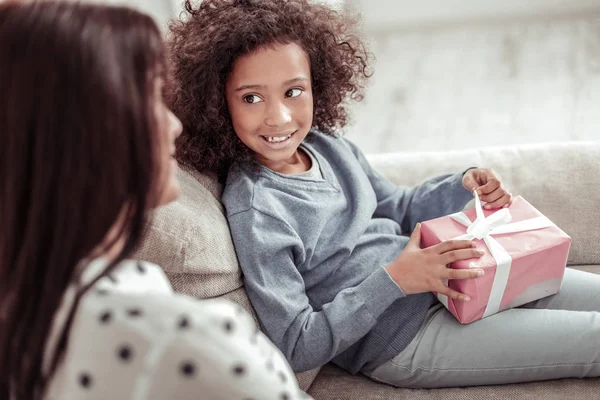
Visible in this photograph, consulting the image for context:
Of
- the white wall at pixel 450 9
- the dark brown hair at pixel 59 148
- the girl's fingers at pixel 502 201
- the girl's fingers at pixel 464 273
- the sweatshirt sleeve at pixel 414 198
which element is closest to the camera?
the dark brown hair at pixel 59 148

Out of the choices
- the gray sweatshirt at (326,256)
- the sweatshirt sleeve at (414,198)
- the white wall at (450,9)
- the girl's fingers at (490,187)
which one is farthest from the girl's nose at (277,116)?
the white wall at (450,9)

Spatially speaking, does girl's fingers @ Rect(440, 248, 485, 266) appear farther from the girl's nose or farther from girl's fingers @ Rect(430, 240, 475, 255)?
the girl's nose

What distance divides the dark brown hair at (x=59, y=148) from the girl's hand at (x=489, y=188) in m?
0.89

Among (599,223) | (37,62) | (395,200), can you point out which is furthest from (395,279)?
(37,62)

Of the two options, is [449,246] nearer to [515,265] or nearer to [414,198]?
→ [515,265]

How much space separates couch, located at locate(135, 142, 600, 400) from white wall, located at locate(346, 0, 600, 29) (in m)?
1.79

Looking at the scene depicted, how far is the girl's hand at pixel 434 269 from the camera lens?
3.92ft

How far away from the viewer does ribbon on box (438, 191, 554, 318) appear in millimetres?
1227

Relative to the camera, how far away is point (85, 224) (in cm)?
67

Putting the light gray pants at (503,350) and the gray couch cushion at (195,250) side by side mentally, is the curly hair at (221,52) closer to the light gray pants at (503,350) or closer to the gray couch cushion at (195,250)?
the gray couch cushion at (195,250)

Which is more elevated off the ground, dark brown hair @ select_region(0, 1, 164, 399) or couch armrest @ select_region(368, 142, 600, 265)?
dark brown hair @ select_region(0, 1, 164, 399)

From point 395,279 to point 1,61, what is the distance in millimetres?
771

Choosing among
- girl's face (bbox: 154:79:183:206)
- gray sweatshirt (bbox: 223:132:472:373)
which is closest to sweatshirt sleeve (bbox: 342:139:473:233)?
gray sweatshirt (bbox: 223:132:472:373)

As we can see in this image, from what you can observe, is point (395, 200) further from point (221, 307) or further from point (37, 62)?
point (37, 62)
